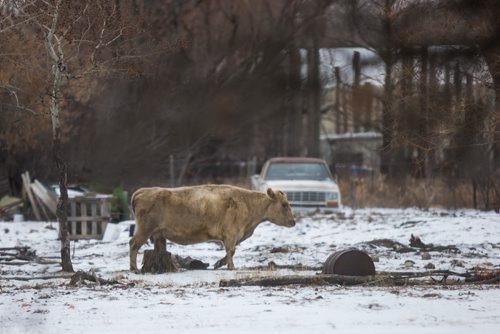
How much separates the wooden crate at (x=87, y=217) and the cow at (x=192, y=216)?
662 cm

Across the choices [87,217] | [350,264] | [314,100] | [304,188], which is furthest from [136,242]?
[314,100]

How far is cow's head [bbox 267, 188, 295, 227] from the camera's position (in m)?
15.0

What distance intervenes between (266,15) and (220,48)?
342 centimetres

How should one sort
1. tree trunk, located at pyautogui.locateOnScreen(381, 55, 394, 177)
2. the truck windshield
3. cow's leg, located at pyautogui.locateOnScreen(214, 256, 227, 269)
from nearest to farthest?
cow's leg, located at pyautogui.locateOnScreen(214, 256, 227, 269)
tree trunk, located at pyautogui.locateOnScreen(381, 55, 394, 177)
the truck windshield

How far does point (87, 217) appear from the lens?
20.5 meters

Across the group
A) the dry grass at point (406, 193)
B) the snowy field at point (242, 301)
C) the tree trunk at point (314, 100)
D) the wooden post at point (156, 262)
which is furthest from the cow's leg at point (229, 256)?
the tree trunk at point (314, 100)

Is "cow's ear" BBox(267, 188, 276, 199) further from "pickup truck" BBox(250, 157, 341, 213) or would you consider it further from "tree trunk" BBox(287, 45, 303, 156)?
"tree trunk" BBox(287, 45, 303, 156)

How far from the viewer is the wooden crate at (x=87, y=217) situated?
66.9ft

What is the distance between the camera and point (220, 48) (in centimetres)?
3919

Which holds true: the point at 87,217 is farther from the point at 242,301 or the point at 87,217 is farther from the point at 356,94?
the point at 356,94

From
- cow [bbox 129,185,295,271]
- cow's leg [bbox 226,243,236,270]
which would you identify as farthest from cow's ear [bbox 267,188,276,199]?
cow's leg [bbox 226,243,236,270]

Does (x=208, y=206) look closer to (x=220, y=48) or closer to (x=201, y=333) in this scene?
(x=201, y=333)

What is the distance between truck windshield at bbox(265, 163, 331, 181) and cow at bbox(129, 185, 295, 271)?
10777 mm

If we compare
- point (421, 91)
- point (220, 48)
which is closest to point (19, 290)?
point (421, 91)
